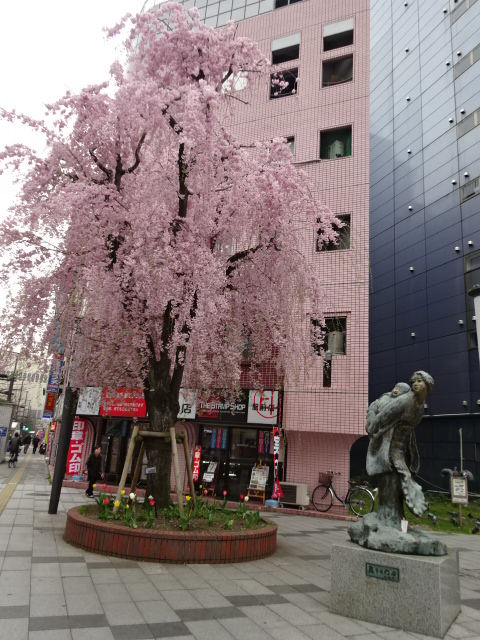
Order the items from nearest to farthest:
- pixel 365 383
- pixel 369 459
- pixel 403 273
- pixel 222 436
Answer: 1. pixel 369 459
2. pixel 365 383
3. pixel 222 436
4. pixel 403 273

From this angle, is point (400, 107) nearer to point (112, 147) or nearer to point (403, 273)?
point (403, 273)

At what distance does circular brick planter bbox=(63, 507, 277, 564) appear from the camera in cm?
673

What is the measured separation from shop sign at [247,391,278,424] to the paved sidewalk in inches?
260

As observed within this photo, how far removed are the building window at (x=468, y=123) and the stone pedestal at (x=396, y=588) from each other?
2711 cm

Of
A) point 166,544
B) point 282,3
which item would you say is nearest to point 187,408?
point 166,544

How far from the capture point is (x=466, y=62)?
2709 cm

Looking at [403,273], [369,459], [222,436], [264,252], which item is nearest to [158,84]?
[264,252]

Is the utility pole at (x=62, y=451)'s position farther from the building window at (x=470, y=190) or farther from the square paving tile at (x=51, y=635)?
the building window at (x=470, y=190)

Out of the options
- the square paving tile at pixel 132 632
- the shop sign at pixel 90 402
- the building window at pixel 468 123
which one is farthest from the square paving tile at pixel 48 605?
the building window at pixel 468 123

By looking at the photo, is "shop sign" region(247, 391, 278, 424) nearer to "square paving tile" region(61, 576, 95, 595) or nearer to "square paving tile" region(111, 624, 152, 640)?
"square paving tile" region(61, 576, 95, 595)

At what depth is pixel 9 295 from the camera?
9766 millimetres

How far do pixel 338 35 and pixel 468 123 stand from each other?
39.7 feet

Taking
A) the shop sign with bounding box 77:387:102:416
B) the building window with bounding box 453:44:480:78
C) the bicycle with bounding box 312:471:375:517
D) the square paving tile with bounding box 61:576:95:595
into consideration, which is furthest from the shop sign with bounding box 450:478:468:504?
the building window with bounding box 453:44:480:78

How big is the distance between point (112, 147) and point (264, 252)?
3.66 meters
